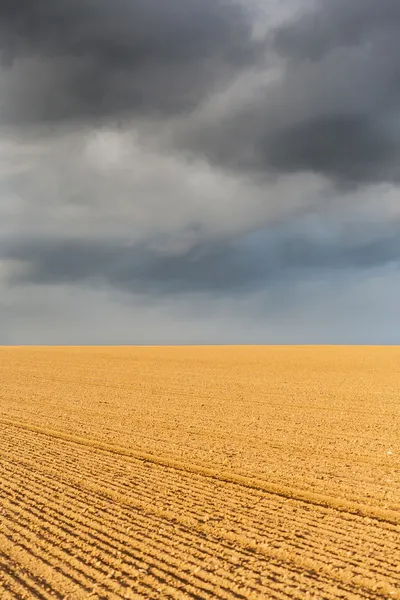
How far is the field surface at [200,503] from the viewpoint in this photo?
555 cm

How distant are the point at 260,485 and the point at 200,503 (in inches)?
50.3

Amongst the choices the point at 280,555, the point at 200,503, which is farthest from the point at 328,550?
the point at 200,503

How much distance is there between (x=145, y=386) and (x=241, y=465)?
15155mm

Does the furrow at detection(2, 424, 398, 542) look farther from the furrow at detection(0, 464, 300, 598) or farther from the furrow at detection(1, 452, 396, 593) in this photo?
the furrow at detection(0, 464, 300, 598)

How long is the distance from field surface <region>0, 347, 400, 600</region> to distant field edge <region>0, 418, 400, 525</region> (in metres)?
0.02

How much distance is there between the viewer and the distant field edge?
7.54 m

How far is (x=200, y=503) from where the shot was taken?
789 cm

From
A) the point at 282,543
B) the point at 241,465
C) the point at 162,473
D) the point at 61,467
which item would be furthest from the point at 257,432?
the point at 282,543

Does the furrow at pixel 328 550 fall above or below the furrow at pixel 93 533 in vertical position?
below

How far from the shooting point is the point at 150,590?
5.30m

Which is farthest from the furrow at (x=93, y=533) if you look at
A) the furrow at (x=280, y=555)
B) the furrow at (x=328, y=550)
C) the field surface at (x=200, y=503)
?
the furrow at (x=328, y=550)

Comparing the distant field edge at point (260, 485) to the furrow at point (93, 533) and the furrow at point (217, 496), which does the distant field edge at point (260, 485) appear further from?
the furrow at point (93, 533)

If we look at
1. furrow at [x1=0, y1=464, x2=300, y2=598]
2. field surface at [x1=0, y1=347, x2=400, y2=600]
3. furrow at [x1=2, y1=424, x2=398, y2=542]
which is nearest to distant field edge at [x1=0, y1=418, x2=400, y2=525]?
field surface at [x1=0, y1=347, x2=400, y2=600]

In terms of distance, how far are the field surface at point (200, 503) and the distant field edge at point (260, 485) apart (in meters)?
0.02
